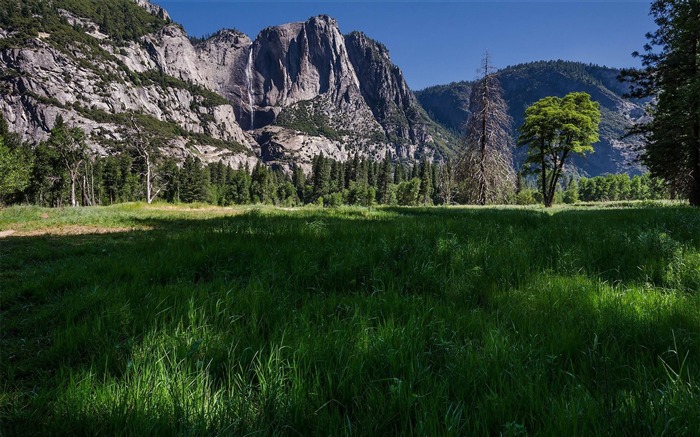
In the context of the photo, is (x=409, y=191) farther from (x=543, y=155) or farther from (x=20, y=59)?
Result: (x=20, y=59)

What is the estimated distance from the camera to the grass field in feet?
4.70

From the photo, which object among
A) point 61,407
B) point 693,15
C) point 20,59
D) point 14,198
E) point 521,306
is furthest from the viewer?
point 20,59

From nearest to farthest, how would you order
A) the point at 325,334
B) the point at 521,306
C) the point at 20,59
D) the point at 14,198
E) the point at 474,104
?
the point at 325,334 → the point at 521,306 → the point at 474,104 → the point at 14,198 → the point at 20,59

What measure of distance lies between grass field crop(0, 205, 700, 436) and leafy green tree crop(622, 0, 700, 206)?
21136 millimetres

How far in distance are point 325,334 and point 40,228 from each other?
43.5 feet

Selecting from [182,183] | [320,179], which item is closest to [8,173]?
[182,183]

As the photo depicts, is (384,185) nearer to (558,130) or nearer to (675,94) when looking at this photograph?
(558,130)

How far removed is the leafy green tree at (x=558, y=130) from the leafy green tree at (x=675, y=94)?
1771 cm

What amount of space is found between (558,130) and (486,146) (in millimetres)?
9946

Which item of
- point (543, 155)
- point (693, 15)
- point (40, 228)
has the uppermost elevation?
point (693, 15)

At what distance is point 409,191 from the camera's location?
401 ft

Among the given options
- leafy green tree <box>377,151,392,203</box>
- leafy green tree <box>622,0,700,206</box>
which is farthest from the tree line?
leafy green tree <box>622,0,700,206</box>

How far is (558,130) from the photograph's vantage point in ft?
132

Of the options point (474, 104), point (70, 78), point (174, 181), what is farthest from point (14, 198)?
point (70, 78)
